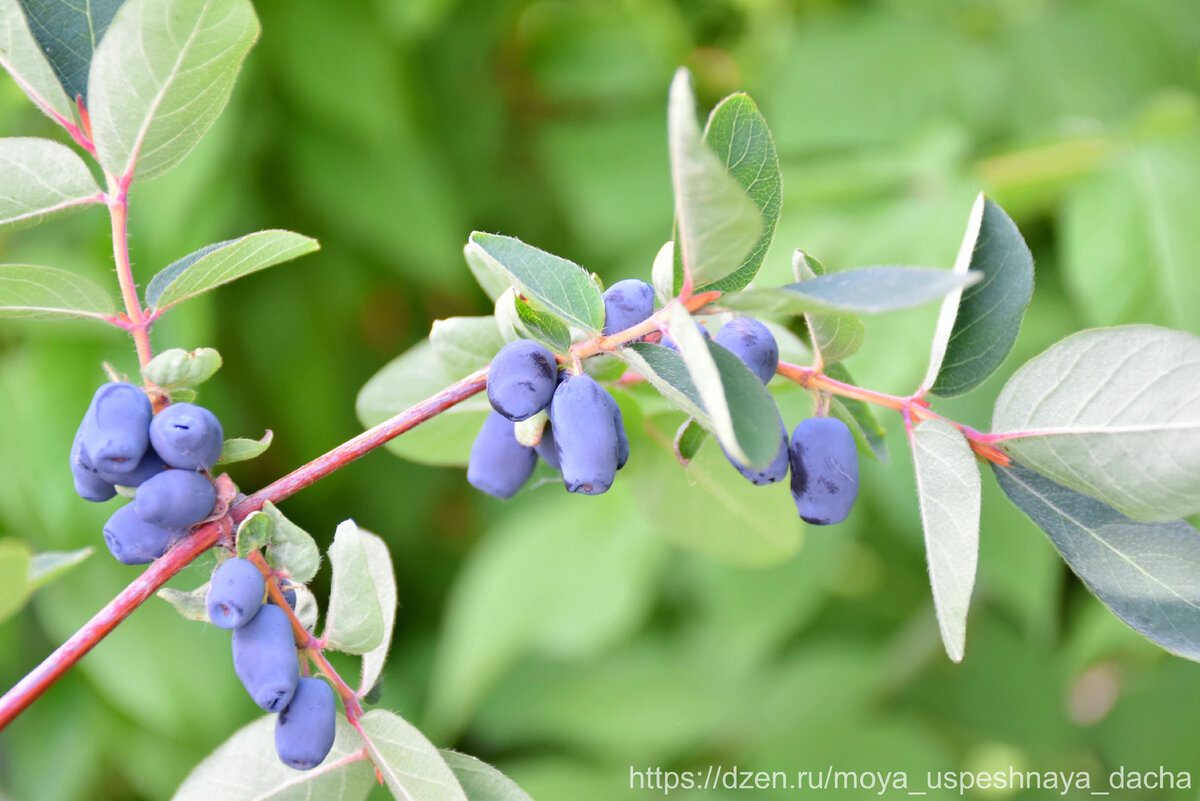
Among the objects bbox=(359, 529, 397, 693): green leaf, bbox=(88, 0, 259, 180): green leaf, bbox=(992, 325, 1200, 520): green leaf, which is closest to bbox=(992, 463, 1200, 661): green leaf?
bbox=(992, 325, 1200, 520): green leaf

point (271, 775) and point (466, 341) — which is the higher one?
point (466, 341)

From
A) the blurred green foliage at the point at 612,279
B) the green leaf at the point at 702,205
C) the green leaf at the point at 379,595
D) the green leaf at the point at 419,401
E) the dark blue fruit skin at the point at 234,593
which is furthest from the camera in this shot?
the blurred green foliage at the point at 612,279

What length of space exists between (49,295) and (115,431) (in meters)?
0.11

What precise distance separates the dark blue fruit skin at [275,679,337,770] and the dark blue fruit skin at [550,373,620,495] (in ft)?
0.57

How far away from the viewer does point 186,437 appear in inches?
18.0

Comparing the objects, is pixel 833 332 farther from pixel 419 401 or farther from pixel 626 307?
pixel 419 401

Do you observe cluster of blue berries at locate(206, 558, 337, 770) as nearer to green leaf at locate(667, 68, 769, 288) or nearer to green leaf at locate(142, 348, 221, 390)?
green leaf at locate(142, 348, 221, 390)

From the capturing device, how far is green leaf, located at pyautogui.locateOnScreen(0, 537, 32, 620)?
476mm

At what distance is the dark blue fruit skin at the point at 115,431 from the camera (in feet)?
1.50

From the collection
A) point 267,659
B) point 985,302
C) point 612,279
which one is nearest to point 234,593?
point 267,659

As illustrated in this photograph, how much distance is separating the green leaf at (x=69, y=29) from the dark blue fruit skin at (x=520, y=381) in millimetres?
296

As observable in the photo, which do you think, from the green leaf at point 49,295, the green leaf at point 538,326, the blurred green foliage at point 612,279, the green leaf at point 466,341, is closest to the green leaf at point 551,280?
the green leaf at point 538,326

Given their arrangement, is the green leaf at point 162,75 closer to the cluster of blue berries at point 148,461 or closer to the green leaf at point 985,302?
the cluster of blue berries at point 148,461

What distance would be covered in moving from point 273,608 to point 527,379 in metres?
0.17
